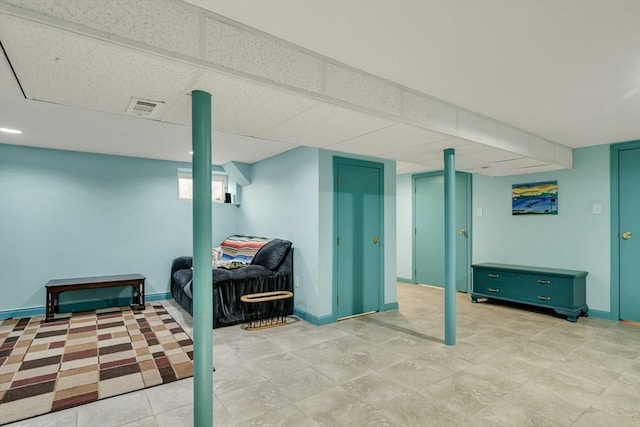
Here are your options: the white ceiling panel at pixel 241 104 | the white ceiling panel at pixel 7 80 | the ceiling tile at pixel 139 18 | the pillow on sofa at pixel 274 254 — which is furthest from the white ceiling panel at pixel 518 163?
the white ceiling panel at pixel 7 80

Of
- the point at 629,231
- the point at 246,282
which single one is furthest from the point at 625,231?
the point at 246,282

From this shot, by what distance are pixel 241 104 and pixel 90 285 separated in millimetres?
3843

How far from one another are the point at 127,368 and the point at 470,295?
5.18 m

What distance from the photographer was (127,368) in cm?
283

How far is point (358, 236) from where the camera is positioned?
14.5 feet

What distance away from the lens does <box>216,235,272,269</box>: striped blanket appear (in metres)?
4.55

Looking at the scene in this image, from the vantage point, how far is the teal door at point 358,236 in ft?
14.0

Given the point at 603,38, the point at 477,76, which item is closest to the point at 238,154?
the point at 477,76

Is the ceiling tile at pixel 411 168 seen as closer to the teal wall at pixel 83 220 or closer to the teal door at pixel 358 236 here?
the teal door at pixel 358 236

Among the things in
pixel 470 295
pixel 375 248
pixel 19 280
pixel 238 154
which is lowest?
pixel 470 295

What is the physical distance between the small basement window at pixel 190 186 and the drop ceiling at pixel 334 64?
249 cm

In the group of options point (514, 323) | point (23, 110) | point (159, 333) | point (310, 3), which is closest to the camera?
point (310, 3)

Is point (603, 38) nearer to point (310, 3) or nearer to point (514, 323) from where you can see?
point (310, 3)

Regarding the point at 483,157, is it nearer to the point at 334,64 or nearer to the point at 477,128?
the point at 477,128
